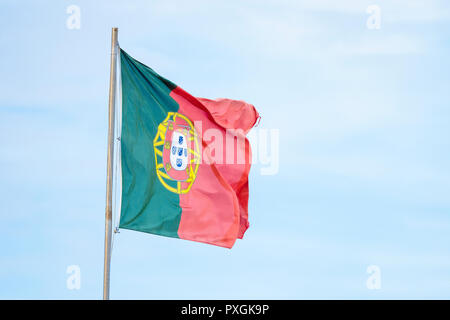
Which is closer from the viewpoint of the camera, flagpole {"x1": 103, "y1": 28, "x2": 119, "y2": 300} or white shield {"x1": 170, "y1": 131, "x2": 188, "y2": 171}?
flagpole {"x1": 103, "y1": 28, "x2": 119, "y2": 300}

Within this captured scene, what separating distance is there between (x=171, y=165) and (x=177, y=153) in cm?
45

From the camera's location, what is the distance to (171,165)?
21.2 meters

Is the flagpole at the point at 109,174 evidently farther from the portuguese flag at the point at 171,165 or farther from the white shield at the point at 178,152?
the white shield at the point at 178,152

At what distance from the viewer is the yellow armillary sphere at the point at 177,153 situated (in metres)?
21.0

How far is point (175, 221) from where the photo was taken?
819 inches

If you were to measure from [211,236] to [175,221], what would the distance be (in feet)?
3.67

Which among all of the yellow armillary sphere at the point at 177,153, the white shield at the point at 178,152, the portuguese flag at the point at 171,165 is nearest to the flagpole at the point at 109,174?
the portuguese flag at the point at 171,165

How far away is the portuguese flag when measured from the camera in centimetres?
2034

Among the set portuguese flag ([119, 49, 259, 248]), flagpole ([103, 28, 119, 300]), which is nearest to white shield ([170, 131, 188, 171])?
portuguese flag ([119, 49, 259, 248])

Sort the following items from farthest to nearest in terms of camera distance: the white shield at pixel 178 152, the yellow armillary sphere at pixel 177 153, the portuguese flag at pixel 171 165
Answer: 1. the white shield at pixel 178 152
2. the yellow armillary sphere at pixel 177 153
3. the portuguese flag at pixel 171 165

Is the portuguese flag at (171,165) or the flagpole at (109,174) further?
the portuguese flag at (171,165)

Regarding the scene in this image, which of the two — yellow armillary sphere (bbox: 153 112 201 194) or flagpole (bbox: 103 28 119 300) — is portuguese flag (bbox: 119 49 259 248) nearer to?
yellow armillary sphere (bbox: 153 112 201 194)
